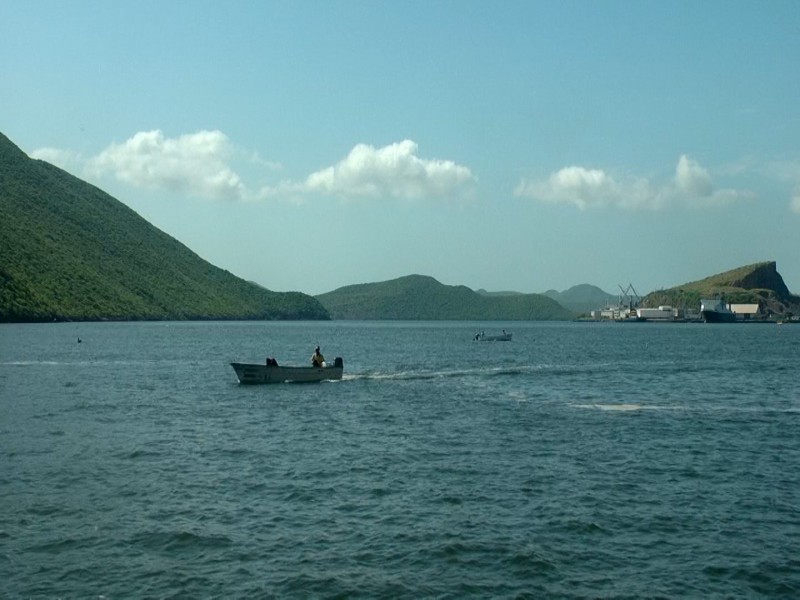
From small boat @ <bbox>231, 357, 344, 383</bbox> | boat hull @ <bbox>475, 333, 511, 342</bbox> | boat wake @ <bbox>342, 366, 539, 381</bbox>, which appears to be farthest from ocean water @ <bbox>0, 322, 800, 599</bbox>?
boat hull @ <bbox>475, 333, 511, 342</bbox>

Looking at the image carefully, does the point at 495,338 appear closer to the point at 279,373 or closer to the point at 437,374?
the point at 437,374

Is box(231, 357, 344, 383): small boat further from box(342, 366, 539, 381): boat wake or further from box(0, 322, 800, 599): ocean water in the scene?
box(0, 322, 800, 599): ocean water

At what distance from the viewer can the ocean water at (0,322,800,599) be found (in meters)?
22.1

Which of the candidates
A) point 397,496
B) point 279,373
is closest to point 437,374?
point 279,373

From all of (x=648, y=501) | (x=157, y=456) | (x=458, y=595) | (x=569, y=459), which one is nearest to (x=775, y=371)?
(x=569, y=459)

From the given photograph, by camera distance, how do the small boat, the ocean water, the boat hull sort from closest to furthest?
1. the ocean water
2. the small boat
3. the boat hull

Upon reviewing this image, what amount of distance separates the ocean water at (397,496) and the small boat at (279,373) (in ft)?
30.4

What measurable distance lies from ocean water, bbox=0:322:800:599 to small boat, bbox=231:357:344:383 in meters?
9.27

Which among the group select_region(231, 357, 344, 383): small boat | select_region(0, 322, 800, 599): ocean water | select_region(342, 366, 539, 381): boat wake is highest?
select_region(231, 357, 344, 383): small boat

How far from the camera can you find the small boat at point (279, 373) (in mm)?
74688

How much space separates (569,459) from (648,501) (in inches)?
302

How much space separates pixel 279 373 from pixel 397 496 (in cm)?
4616

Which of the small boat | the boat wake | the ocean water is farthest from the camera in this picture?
the boat wake

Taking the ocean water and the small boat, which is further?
the small boat
